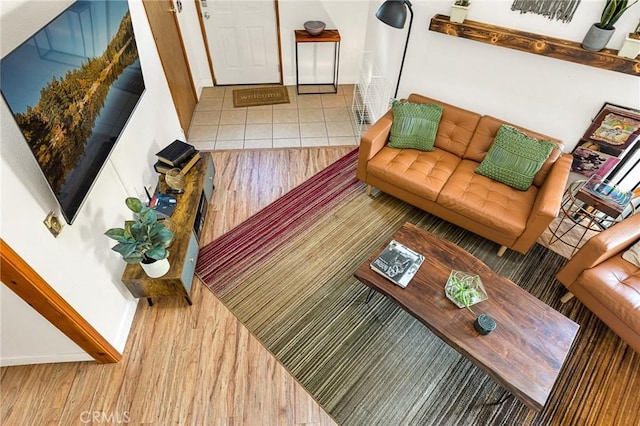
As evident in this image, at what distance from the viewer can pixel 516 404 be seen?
1.83m

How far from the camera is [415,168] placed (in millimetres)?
2609

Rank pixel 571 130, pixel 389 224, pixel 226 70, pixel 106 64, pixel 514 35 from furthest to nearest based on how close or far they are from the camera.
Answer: pixel 226 70
pixel 389 224
pixel 571 130
pixel 514 35
pixel 106 64

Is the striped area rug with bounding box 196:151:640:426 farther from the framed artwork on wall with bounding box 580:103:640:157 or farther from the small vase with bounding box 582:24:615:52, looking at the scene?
the small vase with bounding box 582:24:615:52

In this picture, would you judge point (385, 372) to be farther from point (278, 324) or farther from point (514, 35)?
point (514, 35)

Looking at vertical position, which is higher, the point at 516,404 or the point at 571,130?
the point at 571,130

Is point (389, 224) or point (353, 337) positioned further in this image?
point (389, 224)

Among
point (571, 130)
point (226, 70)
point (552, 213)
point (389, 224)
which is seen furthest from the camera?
point (226, 70)

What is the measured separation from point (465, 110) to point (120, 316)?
2.93 metres

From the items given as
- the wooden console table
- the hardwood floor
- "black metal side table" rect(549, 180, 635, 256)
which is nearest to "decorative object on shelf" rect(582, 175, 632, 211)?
"black metal side table" rect(549, 180, 635, 256)

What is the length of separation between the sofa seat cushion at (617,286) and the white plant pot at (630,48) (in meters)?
1.23

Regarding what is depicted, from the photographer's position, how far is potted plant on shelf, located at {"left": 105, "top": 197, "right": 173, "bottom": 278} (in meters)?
1.75

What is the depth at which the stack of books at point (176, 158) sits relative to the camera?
248cm

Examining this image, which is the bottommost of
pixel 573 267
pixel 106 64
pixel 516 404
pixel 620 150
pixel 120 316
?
pixel 516 404

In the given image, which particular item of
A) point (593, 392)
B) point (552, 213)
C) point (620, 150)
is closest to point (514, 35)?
point (620, 150)
